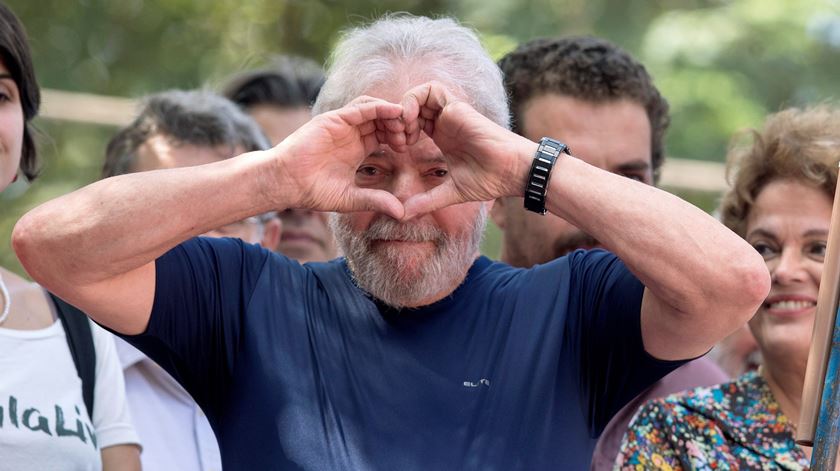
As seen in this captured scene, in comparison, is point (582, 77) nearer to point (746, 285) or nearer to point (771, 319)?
point (771, 319)

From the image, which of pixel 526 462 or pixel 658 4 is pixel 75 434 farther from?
pixel 658 4

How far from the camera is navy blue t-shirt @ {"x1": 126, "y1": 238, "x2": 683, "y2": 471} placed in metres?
2.51

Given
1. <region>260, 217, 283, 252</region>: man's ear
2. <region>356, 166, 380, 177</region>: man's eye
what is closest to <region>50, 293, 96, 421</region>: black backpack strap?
<region>356, 166, 380, 177</region>: man's eye

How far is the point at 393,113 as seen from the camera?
2.54 meters

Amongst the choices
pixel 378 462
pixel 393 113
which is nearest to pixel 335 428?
pixel 378 462

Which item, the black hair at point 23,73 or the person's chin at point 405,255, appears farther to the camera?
the black hair at point 23,73

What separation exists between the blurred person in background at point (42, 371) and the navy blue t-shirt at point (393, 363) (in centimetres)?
48

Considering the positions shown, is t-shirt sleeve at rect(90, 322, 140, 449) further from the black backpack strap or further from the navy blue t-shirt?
the navy blue t-shirt

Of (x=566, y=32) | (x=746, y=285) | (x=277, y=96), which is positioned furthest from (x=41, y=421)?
(x=566, y=32)

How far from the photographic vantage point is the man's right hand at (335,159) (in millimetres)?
2510

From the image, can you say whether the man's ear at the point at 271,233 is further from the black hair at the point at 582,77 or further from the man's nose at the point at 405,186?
the man's nose at the point at 405,186

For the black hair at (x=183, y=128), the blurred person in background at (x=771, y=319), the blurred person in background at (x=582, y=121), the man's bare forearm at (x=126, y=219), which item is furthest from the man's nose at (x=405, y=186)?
the black hair at (x=183, y=128)

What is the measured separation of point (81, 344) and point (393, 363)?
3.12 ft

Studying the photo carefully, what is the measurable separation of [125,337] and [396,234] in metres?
0.62
